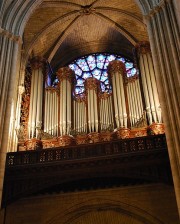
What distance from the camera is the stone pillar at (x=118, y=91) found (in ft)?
43.5

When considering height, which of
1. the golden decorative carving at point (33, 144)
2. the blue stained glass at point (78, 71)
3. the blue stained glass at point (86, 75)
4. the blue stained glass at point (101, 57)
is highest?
the blue stained glass at point (101, 57)

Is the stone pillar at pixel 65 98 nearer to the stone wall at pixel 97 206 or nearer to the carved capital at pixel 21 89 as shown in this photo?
the carved capital at pixel 21 89

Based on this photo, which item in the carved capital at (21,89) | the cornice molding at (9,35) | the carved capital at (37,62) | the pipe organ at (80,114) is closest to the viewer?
the cornice molding at (9,35)

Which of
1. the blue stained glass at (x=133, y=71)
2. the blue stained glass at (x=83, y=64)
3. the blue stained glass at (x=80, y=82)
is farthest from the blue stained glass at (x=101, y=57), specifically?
the blue stained glass at (x=133, y=71)

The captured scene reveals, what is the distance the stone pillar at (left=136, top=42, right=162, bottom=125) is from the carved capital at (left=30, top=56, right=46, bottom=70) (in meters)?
4.13

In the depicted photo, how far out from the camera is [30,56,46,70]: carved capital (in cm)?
1596

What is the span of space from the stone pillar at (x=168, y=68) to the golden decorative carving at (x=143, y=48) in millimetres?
3609

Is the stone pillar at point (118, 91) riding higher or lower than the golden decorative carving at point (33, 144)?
higher

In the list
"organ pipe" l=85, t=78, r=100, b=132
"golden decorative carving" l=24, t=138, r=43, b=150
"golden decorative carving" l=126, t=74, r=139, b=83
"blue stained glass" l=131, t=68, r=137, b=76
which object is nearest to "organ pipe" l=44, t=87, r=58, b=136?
"golden decorative carving" l=24, t=138, r=43, b=150

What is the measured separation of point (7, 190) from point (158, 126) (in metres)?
5.28

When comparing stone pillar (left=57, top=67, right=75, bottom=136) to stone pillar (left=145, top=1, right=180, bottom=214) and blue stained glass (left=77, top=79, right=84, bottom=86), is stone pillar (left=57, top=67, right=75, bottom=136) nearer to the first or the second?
blue stained glass (left=77, top=79, right=84, bottom=86)

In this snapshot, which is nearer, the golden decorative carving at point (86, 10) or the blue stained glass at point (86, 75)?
the golden decorative carving at point (86, 10)

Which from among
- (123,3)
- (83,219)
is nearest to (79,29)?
(123,3)

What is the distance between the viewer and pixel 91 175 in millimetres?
10586
